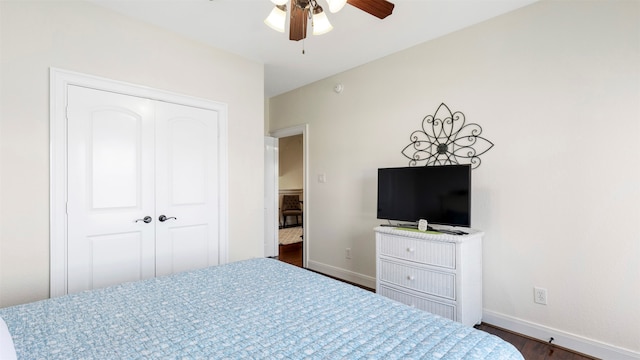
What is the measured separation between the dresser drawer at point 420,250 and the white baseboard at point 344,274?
32.1 inches

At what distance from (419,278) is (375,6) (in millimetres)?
2036

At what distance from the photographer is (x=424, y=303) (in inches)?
97.7

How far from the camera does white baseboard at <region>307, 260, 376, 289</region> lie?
3.42 metres

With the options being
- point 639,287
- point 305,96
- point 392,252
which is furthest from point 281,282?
point 305,96

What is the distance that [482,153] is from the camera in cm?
256

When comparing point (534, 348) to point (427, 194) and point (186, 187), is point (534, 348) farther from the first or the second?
point (186, 187)

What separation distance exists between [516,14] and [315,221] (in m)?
2.98

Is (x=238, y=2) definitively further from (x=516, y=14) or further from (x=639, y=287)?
(x=639, y=287)

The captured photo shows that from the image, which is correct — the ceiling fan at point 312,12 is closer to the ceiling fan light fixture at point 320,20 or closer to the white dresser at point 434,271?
the ceiling fan light fixture at point 320,20

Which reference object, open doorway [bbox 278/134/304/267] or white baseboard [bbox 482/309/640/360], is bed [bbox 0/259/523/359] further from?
open doorway [bbox 278/134/304/267]

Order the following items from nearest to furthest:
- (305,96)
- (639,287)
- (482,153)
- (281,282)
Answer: (281,282) < (639,287) < (482,153) < (305,96)

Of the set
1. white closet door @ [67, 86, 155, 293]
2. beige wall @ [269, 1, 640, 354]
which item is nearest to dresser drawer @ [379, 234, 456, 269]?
beige wall @ [269, 1, 640, 354]

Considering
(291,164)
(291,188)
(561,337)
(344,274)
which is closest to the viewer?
(561,337)

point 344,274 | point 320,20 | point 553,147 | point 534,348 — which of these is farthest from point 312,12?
point 344,274
